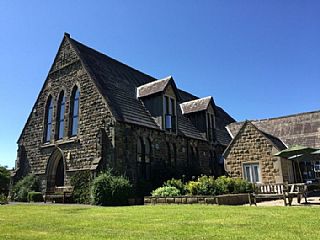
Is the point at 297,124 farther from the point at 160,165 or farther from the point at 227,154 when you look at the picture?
the point at 160,165

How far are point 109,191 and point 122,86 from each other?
9.75m

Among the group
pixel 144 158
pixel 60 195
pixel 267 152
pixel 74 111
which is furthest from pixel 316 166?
pixel 74 111

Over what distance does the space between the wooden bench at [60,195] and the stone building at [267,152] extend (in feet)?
36.9

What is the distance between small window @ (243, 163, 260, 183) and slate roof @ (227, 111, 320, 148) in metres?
4.12

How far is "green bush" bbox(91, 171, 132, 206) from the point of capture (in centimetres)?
1603

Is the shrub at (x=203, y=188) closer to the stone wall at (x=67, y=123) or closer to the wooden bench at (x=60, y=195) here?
the stone wall at (x=67, y=123)

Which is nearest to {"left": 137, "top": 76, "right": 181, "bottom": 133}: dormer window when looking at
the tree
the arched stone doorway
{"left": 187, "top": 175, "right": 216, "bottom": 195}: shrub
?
{"left": 187, "top": 175, "right": 216, "bottom": 195}: shrub

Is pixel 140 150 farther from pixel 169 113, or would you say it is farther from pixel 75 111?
pixel 75 111

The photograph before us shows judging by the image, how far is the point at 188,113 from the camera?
28406mm

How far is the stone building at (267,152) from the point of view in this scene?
19734 mm

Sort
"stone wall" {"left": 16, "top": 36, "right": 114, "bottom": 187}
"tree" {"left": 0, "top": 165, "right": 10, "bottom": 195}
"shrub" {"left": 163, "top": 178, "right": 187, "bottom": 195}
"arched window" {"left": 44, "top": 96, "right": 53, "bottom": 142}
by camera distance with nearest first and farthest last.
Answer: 1. "shrub" {"left": 163, "top": 178, "right": 187, "bottom": 195}
2. "stone wall" {"left": 16, "top": 36, "right": 114, "bottom": 187}
3. "arched window" {"left": 44, "top": 96, "right": 53, "bottom": 142}
4. "tree" {"left": 0, "top": 165, "right": 10, "bottom": 195}

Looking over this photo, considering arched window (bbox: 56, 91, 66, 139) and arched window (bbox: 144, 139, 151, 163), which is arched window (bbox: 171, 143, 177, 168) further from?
arched window (bbox: 56, 91, 66, 139)

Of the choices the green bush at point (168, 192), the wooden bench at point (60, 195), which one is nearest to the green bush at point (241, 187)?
the green bush at point (168, 192)

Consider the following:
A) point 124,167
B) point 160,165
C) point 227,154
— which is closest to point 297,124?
point 227,154
